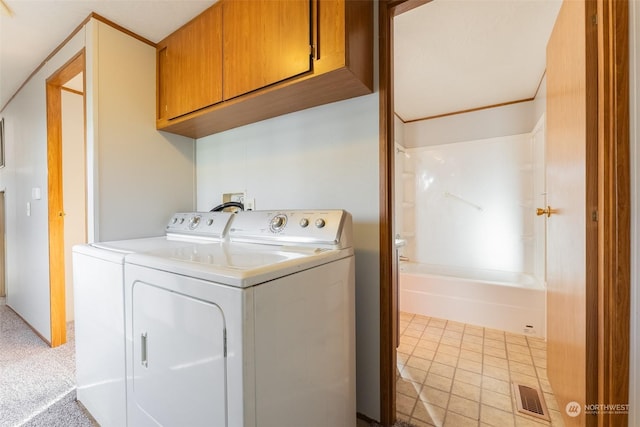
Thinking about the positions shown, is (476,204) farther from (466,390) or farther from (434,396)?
(434,396)

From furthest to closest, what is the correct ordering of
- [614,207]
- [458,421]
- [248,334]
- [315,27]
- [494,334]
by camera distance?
[494,334] → [458,421] → [315,27] → [614,207] → [248,334]

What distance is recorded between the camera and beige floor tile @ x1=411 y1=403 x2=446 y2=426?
4.49ft

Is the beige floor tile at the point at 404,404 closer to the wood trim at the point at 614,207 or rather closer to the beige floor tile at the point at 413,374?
the beige floor tile at the point at 413,374

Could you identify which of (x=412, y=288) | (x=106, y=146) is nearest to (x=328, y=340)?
(x=106, y=146)

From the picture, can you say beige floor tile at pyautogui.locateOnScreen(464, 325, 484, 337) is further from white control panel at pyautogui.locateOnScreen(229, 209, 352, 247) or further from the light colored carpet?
the light colored carpet

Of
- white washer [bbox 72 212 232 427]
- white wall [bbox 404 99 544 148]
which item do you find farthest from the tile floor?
white wall [bbox 404 99 544 148]

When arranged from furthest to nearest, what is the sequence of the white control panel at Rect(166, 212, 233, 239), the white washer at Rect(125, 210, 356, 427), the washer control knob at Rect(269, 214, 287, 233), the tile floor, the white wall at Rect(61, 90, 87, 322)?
the white wall at Rect(61, 90, 87, 322)
the white control panel at Rect(166, 212, 233, 239)
the tile floor
the washer control knob at Rect(269, 214, 287, 233)
the white washer at Rect(125, 210, 356, 427)

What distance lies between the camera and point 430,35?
72.5 inches

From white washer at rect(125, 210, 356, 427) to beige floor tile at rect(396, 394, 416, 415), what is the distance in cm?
38

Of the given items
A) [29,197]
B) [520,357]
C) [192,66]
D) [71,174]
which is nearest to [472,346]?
[520,357]

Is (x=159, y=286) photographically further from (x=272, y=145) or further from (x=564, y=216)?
(x=564, y=216)

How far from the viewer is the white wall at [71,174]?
2.47 metres

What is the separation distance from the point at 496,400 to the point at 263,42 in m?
2.22

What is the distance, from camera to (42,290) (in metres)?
2.21
